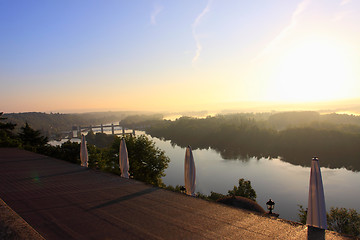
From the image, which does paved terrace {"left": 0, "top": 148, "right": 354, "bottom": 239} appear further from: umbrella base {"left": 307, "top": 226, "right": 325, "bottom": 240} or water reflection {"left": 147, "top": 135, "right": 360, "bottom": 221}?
water reflection {"left": 147, "top": 135, "right": 360, "bottom": 221}

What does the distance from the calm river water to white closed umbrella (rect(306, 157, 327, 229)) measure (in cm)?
2701

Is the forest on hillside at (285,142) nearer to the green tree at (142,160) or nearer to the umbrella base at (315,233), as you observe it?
the green tree at (142,160)

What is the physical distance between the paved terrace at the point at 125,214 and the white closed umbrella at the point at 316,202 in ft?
0.68

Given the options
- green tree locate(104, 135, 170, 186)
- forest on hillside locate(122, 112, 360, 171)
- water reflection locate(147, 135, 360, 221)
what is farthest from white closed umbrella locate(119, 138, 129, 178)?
forest on hillside locate(122, 112, 360, 171)

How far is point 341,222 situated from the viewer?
742 inches

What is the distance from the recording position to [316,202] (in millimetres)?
3176

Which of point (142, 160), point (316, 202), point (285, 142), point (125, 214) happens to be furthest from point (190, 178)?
point (285, 142)

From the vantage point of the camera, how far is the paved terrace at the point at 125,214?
2.81m

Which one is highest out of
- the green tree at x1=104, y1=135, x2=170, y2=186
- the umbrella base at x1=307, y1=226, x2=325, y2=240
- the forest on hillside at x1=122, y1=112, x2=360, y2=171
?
the umbrella base at x1=307, y1=226, x2=325, y2=240

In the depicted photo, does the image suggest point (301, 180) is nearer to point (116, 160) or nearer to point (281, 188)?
point (281, 188)

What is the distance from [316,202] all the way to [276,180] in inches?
1500

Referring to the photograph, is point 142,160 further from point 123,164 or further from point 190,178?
point 190,178

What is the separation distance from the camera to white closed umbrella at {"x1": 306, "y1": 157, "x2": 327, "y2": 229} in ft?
10.1

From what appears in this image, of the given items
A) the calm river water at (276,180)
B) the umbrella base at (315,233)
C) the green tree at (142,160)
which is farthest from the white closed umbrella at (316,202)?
the calm river water at (276,180)
